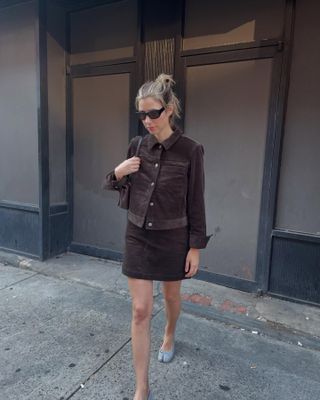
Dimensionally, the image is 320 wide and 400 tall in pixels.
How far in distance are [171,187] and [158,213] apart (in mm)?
163

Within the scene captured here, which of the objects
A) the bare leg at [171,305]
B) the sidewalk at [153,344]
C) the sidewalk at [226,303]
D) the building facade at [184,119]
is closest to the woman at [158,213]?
the bare leg at [171,305]

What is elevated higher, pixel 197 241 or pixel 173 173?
pixel 173 173

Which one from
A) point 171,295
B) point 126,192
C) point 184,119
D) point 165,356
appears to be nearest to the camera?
point 126,192

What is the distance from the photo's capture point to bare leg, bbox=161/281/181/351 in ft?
7.01

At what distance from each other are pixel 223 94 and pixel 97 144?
1621 mm

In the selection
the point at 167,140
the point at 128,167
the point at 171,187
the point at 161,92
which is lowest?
the point at 171,187

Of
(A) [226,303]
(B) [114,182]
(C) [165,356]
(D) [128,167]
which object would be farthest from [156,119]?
(A) [226,303]

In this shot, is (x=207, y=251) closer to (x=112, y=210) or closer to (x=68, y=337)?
(x=112, y=210)

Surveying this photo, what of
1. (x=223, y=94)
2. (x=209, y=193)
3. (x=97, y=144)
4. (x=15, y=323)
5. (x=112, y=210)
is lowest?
(x=15, y=323)

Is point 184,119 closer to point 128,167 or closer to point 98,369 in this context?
point 128,167

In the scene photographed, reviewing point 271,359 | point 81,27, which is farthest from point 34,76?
point 271,359

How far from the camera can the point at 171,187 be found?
6.25 ft

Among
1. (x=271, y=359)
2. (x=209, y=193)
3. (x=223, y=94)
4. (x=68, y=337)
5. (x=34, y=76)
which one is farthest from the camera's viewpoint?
(x=34, y=76)

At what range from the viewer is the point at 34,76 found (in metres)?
3.92
